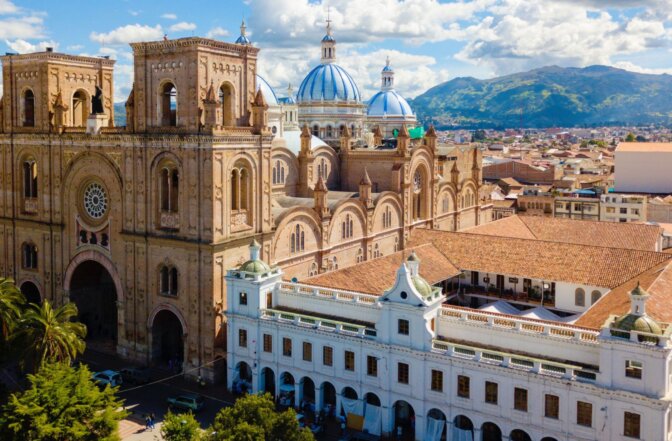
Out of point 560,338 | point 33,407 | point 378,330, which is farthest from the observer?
point 378,330

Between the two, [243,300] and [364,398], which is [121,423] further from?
[364,398]

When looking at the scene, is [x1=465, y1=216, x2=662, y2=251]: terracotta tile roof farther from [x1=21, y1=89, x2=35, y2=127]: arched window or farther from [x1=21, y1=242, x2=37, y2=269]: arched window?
[x1=21, y1=89, x2=35, y2=127]: arched window

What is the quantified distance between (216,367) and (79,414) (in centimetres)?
1582

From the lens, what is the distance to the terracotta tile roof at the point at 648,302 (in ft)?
142

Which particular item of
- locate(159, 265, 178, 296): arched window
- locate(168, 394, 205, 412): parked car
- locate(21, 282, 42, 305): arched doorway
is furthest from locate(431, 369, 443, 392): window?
locate(21, 282, 42, 305): arched doorway

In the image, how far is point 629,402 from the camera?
3531 cm

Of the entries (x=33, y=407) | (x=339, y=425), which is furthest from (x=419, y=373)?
(x=33, y=407)

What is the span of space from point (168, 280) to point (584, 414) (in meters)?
29.8

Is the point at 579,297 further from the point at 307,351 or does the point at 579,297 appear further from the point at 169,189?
the point at 169,189

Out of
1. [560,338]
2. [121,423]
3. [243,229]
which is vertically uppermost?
[243,229]

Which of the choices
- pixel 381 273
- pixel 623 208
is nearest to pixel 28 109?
pixel 381 273

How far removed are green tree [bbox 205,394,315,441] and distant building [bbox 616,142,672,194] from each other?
103527mm

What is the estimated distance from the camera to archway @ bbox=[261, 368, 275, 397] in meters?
48.2

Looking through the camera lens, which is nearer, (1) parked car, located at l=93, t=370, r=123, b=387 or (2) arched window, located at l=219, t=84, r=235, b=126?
(1) parked car, located at l=93, t=370, r=123, b=387
